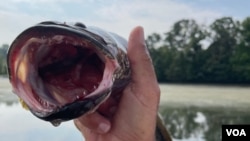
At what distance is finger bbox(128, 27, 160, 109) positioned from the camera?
140 cm

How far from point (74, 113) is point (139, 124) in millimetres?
409

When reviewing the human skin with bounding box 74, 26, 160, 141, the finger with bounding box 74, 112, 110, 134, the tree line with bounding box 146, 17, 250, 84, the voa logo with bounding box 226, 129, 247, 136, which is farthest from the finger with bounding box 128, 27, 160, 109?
the tree line with bounding box 146, 17, 250, 84

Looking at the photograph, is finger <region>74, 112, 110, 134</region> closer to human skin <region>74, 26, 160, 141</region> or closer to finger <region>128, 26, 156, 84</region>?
human skin <region>74, 26, 160, 141</region>

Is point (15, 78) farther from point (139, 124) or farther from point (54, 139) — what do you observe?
point (54, 139)

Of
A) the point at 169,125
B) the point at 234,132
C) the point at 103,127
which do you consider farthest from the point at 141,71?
the point at 169,125

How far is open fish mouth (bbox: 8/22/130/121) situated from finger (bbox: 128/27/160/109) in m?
0.06

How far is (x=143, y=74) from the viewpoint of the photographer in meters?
1.40

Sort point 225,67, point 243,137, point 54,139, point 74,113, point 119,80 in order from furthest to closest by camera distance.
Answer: point 225,67, point 54,139, point 243,137, point 119,80, point 74,113

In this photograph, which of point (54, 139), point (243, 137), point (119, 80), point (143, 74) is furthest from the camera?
point (54, 139)

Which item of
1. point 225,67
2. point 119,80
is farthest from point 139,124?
point 225,67

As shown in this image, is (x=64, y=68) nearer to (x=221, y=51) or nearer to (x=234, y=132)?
(x=234, y=132)

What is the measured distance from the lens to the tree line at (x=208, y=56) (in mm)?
30469

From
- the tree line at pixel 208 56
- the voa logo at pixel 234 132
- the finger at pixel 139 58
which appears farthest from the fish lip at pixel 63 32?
the tree line at pixel 208 56

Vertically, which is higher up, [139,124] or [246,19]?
[139,124]
